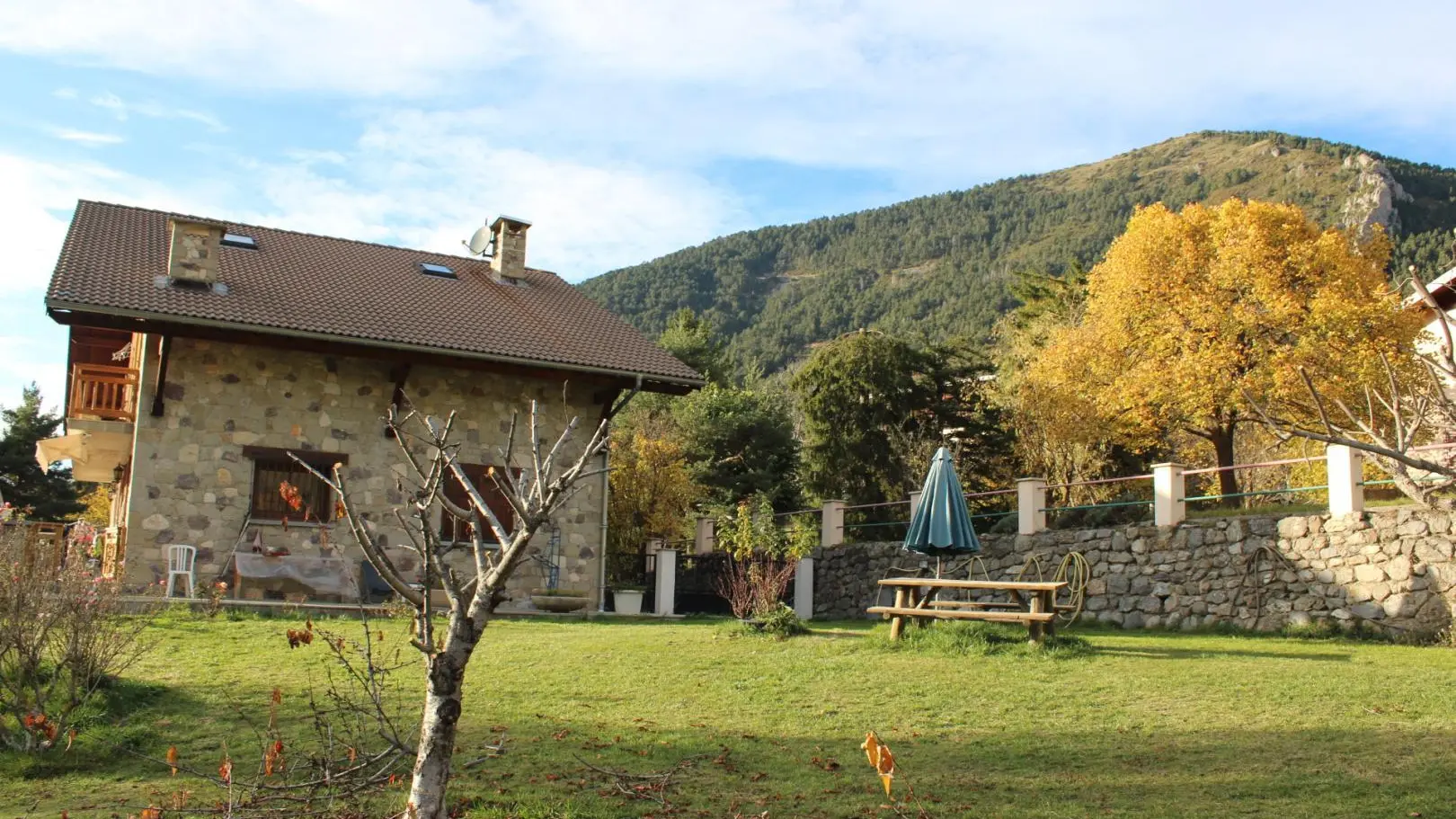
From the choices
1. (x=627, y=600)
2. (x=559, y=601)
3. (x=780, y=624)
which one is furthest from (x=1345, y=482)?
(x=559, y=601)

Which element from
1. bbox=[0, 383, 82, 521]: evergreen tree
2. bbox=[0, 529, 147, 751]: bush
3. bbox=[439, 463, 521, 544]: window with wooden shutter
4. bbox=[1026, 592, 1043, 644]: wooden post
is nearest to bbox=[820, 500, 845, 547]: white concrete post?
bbox=[439, 463, 521, 544]: window with wooden shutter

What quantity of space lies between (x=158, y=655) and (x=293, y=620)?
100 inches

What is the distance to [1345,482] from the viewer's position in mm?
13352

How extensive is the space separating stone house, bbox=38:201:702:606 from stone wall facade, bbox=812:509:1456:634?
21.6 ft

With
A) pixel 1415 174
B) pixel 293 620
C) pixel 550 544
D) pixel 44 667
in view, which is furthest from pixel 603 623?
pixel 1415 174

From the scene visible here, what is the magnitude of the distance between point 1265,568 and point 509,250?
13.4 metres

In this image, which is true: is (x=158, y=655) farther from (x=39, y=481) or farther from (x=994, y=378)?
(x=39, y=481)

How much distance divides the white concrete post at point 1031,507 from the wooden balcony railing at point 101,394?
1252 cm

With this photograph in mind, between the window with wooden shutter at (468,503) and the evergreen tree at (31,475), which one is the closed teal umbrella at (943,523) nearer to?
the window with wooden shutter at (468,503)

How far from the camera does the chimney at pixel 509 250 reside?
20.7 metres

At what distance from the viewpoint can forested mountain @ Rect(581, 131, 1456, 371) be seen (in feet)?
214

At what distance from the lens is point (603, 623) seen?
14820mm

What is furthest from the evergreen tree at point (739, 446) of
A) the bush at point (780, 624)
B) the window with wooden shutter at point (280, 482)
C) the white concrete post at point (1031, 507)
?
the bush at point (780, 624)

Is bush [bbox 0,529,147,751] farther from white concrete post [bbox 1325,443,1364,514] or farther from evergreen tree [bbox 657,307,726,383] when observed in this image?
evergreen tree [bbox 657,307,726,383]
